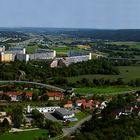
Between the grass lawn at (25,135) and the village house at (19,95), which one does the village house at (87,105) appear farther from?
the grass lawn at (25,135)

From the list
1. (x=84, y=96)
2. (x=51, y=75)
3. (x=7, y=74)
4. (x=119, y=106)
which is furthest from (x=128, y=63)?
(x=119, y=106)

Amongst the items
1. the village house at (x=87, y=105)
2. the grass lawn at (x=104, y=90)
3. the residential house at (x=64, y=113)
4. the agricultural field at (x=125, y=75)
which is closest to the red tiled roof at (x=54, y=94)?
the grass lawn at (x=104, y=90)

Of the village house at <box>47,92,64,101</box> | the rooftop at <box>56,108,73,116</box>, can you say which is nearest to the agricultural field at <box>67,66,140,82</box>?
the village house at <box>47,92,64,101</box>

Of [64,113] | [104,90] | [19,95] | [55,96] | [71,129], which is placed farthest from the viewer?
[104,90]

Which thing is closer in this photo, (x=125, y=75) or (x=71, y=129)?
(x=71, y=129)

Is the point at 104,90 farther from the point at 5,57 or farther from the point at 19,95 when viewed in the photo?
the point at 5,57

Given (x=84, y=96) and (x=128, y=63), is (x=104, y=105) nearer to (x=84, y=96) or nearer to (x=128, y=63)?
(x=84, y=96)

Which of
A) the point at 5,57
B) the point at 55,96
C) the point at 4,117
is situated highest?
the point at 4,117

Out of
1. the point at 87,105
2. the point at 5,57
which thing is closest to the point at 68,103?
the point at 87,105
